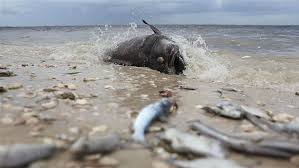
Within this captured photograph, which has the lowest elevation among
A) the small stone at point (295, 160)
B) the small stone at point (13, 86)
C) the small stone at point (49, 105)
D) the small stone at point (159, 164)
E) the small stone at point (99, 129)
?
the small stone at point (295, 160)

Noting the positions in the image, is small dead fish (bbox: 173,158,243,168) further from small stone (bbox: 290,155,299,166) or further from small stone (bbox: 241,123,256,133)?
small stone (bbox: 241,123,256,133)

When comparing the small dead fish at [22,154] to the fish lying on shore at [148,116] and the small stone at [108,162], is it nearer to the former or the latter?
the small stone at [108,162]

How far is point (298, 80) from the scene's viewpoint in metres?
8.95

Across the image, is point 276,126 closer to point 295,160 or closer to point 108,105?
point 295,160

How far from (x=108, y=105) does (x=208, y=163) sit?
90.6 inches

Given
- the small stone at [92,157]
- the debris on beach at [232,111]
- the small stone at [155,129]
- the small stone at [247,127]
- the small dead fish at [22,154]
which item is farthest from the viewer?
the debris on beach at [232,111]

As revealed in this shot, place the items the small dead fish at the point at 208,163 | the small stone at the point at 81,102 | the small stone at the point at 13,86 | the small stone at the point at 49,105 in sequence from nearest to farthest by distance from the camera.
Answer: the small dead fish at the point at 208,163
the small stone at the point at 49,105
the small stone at the point at 81,102
the small stone at the point at 13,86

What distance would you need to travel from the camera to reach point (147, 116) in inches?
158

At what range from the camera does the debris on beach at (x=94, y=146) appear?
3.10m

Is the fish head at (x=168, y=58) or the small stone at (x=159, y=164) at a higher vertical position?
the fish head at (x=168, y=58)

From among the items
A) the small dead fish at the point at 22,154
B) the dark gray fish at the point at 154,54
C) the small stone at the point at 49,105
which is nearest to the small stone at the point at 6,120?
the small stone at the point at 49,105

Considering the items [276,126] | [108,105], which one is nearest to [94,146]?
[108,105]

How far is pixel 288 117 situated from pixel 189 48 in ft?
19.8

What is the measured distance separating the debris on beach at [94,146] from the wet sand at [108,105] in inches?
2.9
